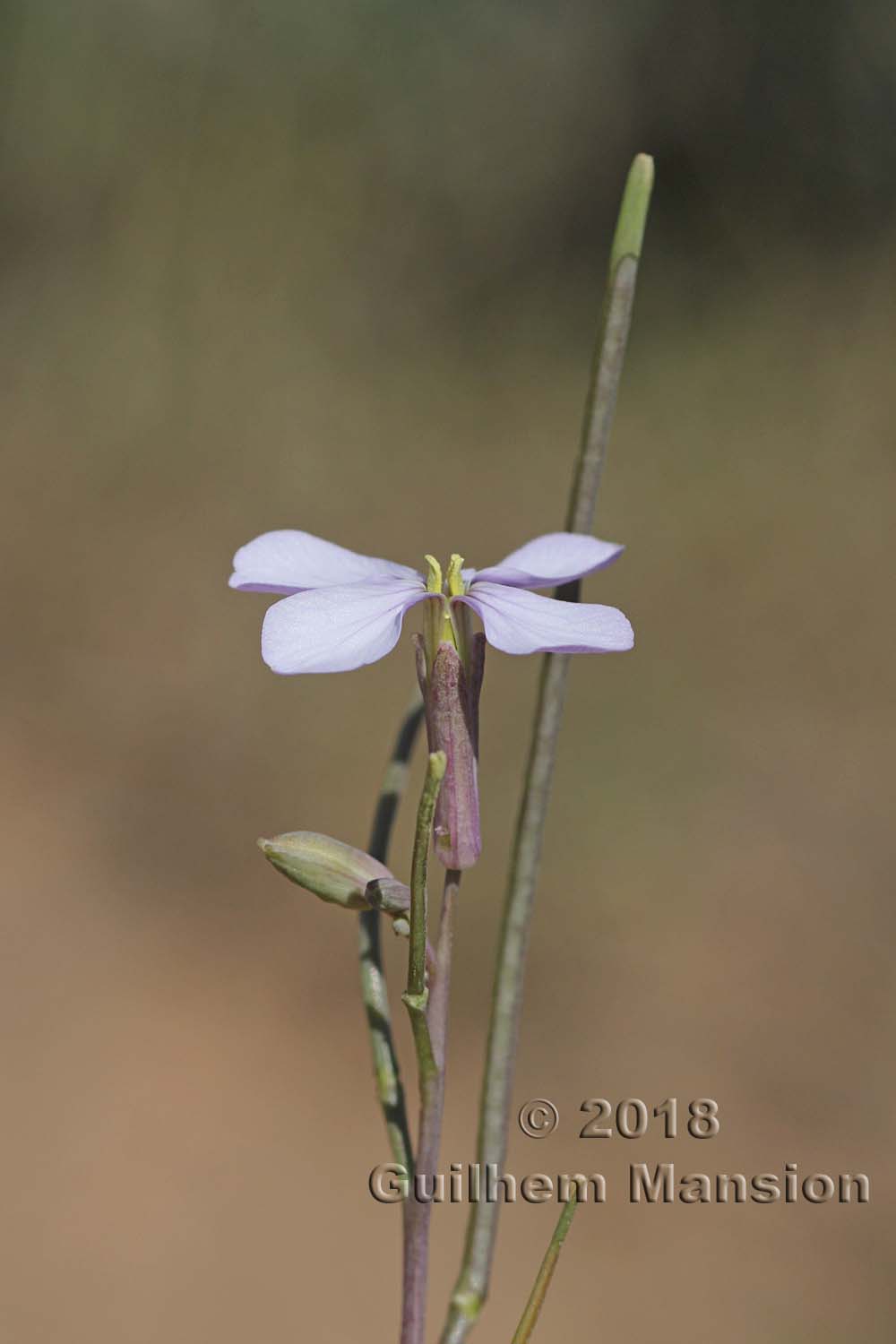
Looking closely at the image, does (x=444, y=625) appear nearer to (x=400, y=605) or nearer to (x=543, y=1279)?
(x=400, y=605)

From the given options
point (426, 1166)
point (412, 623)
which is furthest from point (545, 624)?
point (412, 623)

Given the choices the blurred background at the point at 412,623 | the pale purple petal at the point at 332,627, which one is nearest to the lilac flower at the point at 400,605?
the pale purple petal at the point at 332,627

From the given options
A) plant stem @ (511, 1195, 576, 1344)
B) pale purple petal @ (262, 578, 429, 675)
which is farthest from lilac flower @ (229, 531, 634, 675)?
plant stem @ (511, 1195, 576, 1344)

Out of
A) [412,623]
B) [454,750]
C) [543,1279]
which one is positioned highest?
[412,623]

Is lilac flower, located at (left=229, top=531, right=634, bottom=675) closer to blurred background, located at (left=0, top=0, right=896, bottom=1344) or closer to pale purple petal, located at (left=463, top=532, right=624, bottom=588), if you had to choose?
pale purple petal, located at (left=463, top=532, right=624, bottom=588)

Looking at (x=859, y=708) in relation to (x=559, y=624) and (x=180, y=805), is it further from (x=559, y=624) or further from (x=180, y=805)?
(x=559, y=624)

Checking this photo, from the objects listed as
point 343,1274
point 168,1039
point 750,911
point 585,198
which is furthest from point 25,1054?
point 585,198

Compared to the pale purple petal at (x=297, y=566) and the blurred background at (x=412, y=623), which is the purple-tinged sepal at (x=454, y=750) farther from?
the blurred background at (x=412, y=623)
